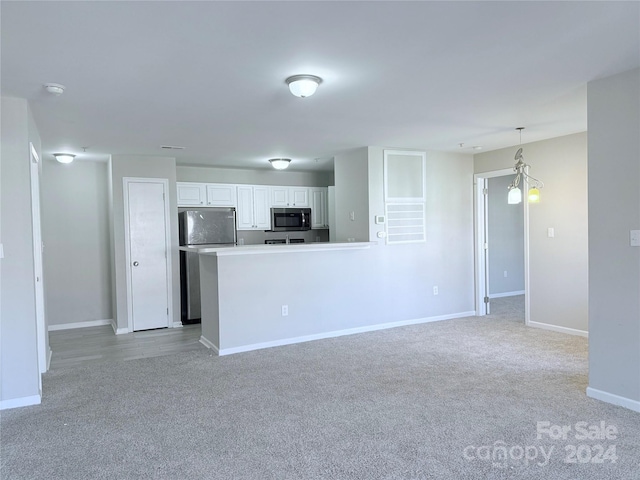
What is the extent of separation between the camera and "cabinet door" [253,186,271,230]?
23.2 feet

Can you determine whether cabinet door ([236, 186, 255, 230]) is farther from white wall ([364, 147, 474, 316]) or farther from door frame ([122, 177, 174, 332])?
white wall ([364, 147, 474, 316])

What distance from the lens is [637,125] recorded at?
2.96 metres

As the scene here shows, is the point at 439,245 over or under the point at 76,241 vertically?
under

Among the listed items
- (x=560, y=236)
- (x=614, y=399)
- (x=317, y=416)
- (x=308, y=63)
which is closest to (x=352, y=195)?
(x=560, y=236)

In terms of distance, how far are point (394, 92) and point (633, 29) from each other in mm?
1510

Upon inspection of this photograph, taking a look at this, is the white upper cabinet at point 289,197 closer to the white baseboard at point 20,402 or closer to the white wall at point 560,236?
the white wall at point 560,236

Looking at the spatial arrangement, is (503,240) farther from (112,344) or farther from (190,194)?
(112,344)

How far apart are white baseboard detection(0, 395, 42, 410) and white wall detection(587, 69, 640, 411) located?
426 centimetres

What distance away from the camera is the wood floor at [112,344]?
467 cm

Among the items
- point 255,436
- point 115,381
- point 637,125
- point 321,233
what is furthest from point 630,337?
point 321,233

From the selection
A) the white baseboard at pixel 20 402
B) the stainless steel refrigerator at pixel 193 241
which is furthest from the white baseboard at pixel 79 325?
the white baseboard at pixel 20 402

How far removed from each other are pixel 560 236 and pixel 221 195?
4.76 metres

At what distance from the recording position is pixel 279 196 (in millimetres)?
7273

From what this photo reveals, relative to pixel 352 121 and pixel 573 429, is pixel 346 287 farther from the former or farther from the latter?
pixel 573 429
